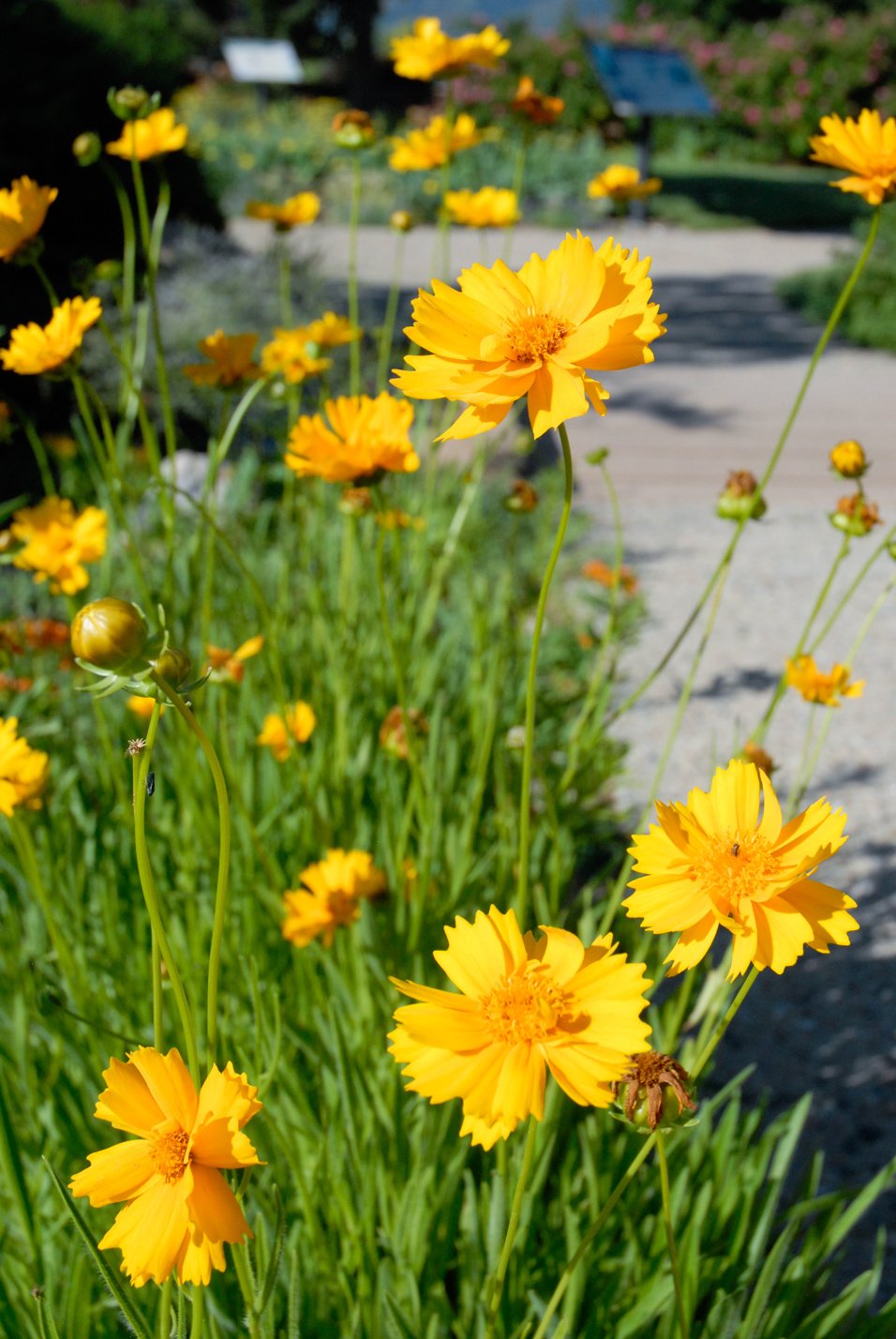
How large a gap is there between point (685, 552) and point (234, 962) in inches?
107

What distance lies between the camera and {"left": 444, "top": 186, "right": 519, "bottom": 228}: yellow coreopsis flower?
1718mm

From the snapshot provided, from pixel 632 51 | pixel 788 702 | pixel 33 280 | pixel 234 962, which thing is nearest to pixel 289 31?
pixel 632 51

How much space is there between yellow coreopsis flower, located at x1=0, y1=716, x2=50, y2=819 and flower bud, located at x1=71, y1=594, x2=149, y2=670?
34 cm

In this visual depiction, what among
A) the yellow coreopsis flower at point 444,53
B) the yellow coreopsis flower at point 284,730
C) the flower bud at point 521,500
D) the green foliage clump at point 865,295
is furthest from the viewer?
the green foliage clump at point 865,295

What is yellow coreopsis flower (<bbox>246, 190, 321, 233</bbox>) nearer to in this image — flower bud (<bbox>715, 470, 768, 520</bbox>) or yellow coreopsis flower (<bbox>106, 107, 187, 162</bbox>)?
yellow coreopsis flower (<bbox>106, 107, 187, 162</bbox>)

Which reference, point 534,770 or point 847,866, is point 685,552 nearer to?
point 847,866

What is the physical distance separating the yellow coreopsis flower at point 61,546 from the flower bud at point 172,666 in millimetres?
635

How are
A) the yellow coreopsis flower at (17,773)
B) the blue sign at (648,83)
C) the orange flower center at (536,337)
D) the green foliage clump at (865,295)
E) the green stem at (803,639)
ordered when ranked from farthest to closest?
1. the blue sign at (648,83)
2. the green foliage clump at (865,295)
3. the green stem at (803,639)
4. the yellow coreopsis flower at (17,773)
5. the orange flower center at (536,337)

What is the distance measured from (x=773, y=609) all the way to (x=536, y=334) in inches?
109

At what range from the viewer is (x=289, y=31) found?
56.6 ft

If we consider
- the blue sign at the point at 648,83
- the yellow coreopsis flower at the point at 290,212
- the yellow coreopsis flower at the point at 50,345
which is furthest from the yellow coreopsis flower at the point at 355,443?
the blue sign at the point at 648,83

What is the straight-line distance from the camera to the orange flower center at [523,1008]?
525 mm

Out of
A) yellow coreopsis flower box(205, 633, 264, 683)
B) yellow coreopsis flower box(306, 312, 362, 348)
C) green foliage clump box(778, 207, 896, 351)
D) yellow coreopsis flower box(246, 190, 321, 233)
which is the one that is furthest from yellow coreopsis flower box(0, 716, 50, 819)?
green foliage clump box(778, 207, 896, 351)

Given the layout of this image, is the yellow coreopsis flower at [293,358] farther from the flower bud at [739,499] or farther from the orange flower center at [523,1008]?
the orange flower center at [523,1008]
